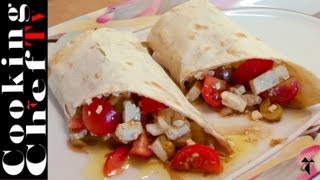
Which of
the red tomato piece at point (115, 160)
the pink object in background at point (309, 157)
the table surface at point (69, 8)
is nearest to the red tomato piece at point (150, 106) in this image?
the red tomato piece at point (115, 160)

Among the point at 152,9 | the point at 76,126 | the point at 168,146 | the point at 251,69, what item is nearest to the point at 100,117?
the point at 76,126

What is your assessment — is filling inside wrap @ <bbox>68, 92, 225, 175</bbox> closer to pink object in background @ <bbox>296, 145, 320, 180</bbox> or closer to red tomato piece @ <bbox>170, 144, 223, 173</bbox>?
red tomato piece @ <bbox>170, 144, 223, 173</bbox>

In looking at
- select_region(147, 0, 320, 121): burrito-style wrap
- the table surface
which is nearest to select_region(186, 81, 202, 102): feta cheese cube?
select_region(147, 0, 320, 121): burrito-style wrap

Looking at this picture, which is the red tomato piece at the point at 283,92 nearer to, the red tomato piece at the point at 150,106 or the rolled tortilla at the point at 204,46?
the rolled tortilla at the point at 204,46

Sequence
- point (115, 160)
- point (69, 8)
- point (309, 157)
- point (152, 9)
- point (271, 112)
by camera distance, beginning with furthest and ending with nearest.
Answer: point (69, 8) → point (152, 9) → point (271, 112) → point (115, 160) → point (309, 157)

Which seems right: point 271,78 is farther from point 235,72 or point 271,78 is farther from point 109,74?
point 109,74
